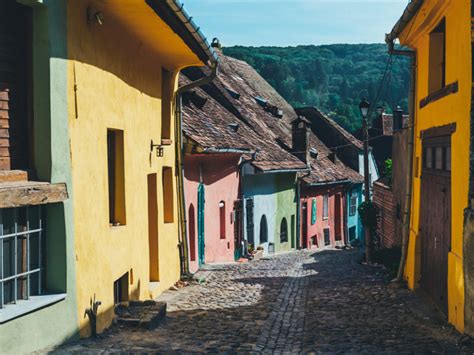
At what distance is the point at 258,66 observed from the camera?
102m

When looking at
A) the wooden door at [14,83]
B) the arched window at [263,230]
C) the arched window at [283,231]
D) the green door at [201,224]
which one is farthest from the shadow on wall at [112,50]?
the arched window at [283,231]

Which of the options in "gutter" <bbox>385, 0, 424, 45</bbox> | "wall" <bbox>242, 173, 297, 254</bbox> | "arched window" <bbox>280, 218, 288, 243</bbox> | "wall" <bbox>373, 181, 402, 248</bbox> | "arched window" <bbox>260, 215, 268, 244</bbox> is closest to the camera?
"gutter" <bbox>385, 0, 424, 45</bbox>

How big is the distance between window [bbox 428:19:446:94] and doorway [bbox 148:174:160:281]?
16.8 ft

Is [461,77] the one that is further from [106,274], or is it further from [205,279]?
[205,279]

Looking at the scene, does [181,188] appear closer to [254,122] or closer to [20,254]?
[20,254]

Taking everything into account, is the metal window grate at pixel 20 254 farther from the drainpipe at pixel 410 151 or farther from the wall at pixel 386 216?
the wall at pixel 386 216

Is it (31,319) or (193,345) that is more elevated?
(31,319)

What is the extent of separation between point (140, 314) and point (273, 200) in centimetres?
1674

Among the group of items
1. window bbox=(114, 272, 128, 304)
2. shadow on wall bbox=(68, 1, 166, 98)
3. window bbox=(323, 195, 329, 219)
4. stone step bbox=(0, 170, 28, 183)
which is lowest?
window bbox=(323, 195, 329, 219)

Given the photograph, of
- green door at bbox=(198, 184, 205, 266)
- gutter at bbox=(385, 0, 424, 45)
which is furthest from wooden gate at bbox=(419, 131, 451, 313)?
green door at bbox=(198, 184, 205, 266)

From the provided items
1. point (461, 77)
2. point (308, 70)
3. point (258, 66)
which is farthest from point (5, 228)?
point (308, 70)

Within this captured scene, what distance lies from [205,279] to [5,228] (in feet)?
27.2

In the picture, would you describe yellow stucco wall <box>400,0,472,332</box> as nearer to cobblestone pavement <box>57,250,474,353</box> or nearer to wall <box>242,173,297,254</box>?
cobblestone pavement <box>57,250,474,353</box>

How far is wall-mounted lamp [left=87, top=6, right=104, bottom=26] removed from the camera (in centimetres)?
784
